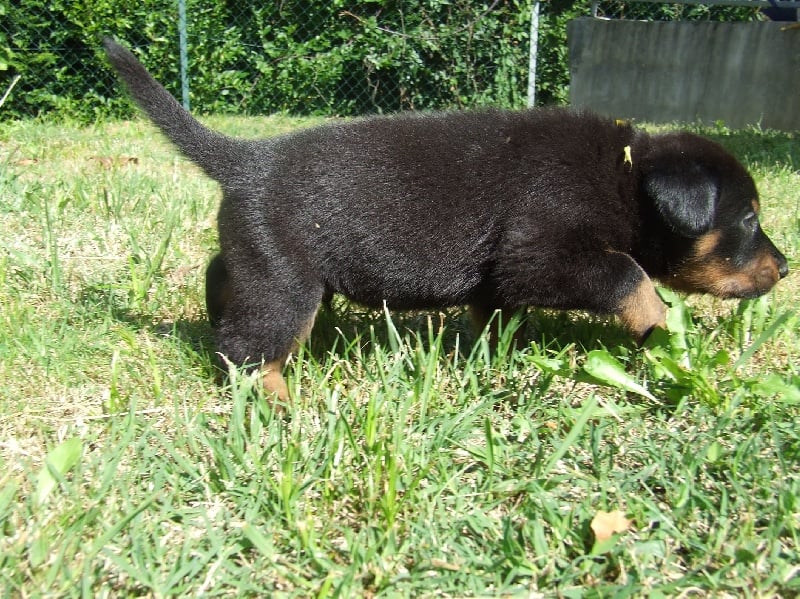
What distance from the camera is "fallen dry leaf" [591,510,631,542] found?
205 centimetres

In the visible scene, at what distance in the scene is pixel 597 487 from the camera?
91.7 inches

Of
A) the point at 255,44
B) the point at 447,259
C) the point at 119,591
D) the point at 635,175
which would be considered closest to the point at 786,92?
the point at 255,44

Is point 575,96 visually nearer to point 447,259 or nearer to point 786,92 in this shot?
point 786,92

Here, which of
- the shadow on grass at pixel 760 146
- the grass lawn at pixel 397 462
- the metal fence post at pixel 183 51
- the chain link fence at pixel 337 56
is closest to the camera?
the grass lawn at pixel 397 462

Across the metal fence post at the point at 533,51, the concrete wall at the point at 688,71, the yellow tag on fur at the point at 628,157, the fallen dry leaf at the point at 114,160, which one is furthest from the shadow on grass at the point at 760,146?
the fallen dry leaf at the point at 114,160

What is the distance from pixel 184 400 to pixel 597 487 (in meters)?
1.54

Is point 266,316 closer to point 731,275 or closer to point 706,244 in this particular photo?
point 706,244

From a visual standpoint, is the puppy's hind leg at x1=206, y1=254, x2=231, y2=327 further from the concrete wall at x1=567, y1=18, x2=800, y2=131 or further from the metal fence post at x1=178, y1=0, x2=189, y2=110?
the concrete wall at x1=567, y1=18, x2=800, y2=131

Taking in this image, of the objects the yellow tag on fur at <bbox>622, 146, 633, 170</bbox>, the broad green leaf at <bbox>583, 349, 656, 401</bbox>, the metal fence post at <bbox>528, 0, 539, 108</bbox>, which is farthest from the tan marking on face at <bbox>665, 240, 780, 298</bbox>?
the metal fence post at <bbox>528, 0, 539, 108</bbox>

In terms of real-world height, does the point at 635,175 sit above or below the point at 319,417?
above

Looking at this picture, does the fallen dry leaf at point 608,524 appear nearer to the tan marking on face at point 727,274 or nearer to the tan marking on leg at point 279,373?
the tan marking on leg at point 279,373

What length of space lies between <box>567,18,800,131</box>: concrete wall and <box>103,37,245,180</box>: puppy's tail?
8385 mm

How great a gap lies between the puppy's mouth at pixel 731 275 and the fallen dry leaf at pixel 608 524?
5.16ft

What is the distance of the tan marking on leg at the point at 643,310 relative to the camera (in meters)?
3.06
